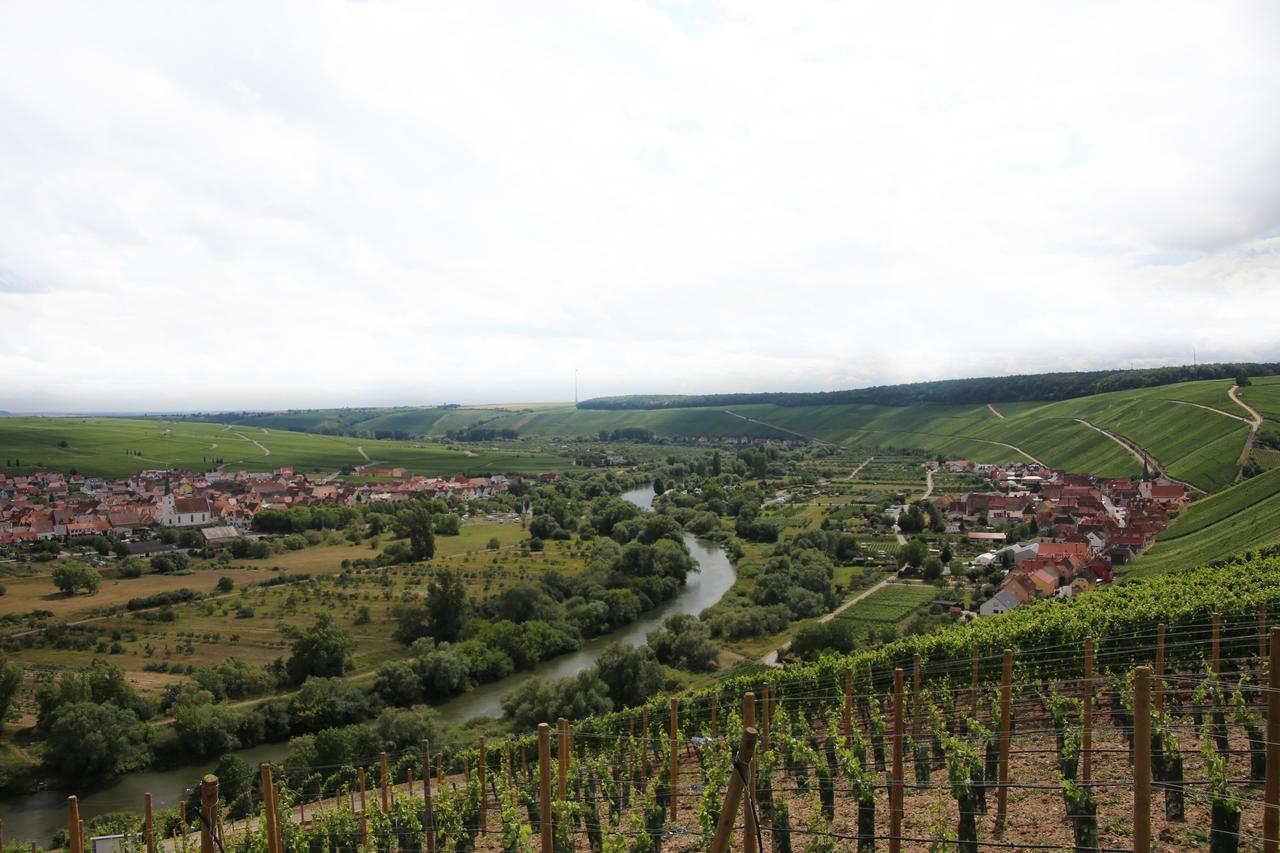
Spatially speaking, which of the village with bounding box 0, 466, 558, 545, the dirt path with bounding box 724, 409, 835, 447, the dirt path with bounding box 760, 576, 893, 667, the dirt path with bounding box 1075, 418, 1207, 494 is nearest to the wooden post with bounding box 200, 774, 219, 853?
the dirt path with bounding box 760, 576, 893, 667

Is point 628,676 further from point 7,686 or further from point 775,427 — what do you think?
point 775,427

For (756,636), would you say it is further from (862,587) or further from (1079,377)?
(1079,377)

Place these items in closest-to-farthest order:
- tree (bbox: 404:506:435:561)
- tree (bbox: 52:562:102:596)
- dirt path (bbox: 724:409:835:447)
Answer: tree (bbox: 52:562:102:596) → tree (bbox: 404:506:435:561) → dirt path (bbox: 724:409:835:447)

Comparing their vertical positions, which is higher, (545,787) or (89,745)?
(545,787)

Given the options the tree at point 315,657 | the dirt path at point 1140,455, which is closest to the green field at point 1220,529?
the dirt path at point 1140,455

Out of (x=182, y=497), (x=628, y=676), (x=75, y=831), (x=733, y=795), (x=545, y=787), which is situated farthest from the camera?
(x=182, y=497)

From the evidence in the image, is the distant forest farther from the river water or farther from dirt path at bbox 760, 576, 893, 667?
the river water

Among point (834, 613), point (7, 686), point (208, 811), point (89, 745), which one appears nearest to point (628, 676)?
point (834, 613)
